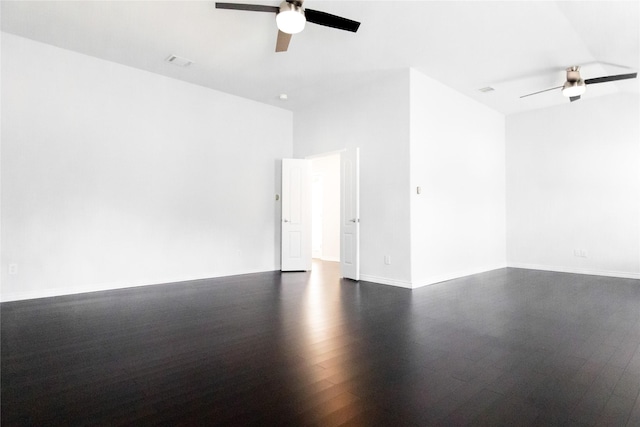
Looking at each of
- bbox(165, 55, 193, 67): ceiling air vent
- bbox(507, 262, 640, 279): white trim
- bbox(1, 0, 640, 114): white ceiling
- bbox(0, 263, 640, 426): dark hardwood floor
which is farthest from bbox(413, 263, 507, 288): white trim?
bbox(165, 55, 193, 67): ceiling air vent

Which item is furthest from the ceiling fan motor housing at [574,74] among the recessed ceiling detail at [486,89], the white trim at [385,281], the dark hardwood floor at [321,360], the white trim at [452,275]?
the white trim at [385,281]

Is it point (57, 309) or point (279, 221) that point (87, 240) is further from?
point (279, 221)

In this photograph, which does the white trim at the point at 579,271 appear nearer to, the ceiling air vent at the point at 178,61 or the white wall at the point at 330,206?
the white wall at the point at 330,206

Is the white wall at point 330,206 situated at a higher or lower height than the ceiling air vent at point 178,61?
lower

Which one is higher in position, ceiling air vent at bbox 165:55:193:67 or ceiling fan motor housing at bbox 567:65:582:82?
ceiling air vent at bbox 165:55:193:67

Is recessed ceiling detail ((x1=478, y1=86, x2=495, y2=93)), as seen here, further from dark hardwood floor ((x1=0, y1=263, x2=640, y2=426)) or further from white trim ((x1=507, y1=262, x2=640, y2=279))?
white trim ((x1=507, y1=262, x2=640, y2=279))

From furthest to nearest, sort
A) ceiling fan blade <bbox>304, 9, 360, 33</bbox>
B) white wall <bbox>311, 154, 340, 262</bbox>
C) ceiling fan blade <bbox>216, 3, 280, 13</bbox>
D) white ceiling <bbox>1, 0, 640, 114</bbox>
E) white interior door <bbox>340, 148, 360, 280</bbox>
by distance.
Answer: white wall <bbox>311, 154, 340, 262</bbox> → white interior door <bbox>340, 148, 360, 280</bbox> → white ceiling <bbox>1, 0, 640, 114</bbox> → ceiling fan blade <bbox>304, 9, 360, 33</bbox> → ceiling fan blade <bbox>216, 3, 280, 13</bbox>

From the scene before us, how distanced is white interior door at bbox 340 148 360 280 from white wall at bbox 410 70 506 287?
0.94m

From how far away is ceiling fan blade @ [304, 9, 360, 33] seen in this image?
3145mm

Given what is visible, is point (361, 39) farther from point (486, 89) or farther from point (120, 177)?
point (120, 177)

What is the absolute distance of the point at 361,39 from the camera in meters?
4.12

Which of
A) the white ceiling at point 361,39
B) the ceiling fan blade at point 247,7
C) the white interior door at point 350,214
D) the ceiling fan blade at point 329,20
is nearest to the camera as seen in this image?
the ceiling fan blade at point 247,7

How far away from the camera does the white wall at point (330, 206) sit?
28.0 feet

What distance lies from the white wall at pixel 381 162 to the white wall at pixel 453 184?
14cm
